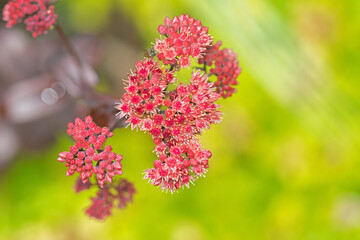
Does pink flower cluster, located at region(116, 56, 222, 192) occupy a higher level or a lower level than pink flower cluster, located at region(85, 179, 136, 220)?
higher

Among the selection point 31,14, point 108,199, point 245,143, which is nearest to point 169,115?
point 108,199

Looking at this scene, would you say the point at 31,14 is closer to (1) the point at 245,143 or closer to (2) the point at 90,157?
(2) the point at 90,157

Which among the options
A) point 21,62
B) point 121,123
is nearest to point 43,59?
point 21,62

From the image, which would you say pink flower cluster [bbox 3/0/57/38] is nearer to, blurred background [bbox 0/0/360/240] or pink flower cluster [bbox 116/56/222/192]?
pink flower cluster [bbox 116/56/222/192]

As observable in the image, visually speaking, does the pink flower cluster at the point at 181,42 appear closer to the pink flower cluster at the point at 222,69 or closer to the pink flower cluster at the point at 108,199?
the pink flower cluster at the point at 222,69

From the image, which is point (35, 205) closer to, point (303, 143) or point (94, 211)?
point (94, 211)

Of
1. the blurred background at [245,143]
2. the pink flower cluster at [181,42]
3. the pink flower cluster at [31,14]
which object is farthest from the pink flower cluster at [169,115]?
the blurred background at [245,143]

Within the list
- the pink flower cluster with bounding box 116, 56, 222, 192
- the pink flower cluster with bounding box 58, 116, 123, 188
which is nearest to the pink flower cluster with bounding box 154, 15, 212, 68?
the pink flower cluster with bounding box 116, 56, 222, 192
